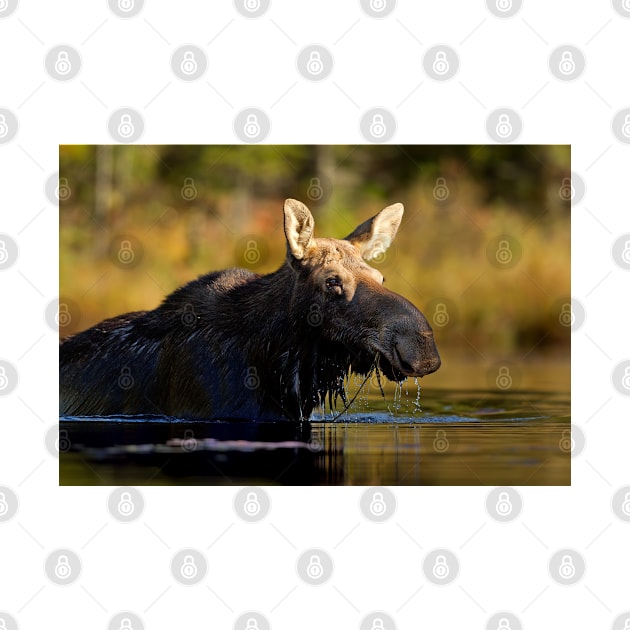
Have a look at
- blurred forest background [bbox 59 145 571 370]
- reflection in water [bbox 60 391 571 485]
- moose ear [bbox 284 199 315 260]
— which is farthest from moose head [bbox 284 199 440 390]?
blurred forest background [bbox 59 145 571 370]

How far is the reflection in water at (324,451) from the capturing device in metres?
10.0

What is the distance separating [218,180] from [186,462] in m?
23.3

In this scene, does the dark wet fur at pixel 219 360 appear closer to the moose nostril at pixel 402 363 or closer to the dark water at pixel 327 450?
the dark water at pixel 327 450

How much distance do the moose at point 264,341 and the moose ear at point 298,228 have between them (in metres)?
0.01

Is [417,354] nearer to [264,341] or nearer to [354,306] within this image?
[354,306]

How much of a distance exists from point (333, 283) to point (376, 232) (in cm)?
113

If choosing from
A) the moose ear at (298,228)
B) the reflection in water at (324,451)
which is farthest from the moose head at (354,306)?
the reflection in water at (324,451)

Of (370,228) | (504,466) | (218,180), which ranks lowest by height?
(504,466)

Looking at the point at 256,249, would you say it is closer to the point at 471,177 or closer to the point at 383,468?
the point at 471,177

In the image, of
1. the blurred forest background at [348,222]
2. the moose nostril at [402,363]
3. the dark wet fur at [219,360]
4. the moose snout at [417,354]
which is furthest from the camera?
the blurred forest background at [348,222]

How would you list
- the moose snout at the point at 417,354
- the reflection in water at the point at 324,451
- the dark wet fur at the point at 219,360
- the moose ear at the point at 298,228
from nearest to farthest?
the reflection in water at the point at 324,451
the moose snout at the point at 417,354
the moose ear at the point at 298,228
the dark wet fur at the point at 219,360

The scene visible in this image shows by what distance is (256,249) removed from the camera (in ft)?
88.0

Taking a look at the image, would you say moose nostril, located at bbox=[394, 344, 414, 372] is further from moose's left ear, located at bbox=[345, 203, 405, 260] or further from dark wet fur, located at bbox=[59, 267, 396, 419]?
moose's left ear, located at bbox=[345, 203, 405, 260]

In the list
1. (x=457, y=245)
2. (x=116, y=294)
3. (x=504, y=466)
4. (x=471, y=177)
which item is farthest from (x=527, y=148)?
(x=504, y=466)
